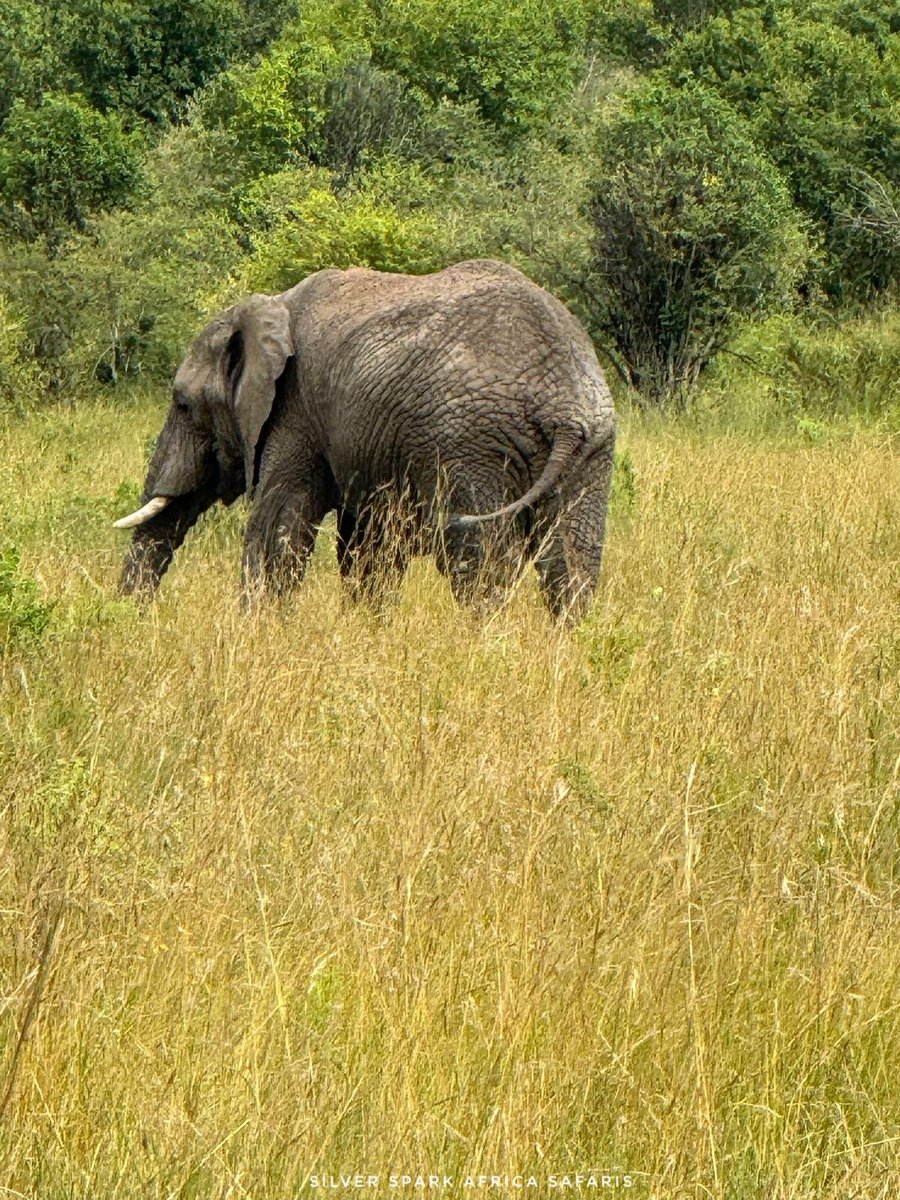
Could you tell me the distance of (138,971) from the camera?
3.18 m

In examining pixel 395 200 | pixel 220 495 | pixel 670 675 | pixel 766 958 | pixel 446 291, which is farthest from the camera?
pixel 395 200

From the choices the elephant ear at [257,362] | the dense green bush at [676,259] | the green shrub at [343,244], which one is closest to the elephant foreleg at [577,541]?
the elephant ear at [257,362]

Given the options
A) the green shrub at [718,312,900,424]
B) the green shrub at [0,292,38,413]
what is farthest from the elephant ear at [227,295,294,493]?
the green shrub at [718,312,900,424]

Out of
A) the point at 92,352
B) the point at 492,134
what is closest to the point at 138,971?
the point at 92,352

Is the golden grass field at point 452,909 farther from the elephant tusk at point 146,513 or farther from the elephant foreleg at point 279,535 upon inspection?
the elephant tusk at point 146,513

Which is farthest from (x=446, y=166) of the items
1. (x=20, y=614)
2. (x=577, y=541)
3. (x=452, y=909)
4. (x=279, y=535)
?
(x=452, y=909)

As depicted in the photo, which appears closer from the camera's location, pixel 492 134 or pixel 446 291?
pixel 446 291

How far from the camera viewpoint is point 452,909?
3.46 m

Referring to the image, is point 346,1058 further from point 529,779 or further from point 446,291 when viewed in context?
point 446,291

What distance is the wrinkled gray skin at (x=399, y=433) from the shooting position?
22.4 feet

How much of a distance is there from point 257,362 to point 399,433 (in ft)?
3.36

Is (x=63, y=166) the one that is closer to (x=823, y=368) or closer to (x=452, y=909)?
(x=823, y=368)

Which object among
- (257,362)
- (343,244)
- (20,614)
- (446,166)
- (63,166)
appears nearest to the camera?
(20,614)

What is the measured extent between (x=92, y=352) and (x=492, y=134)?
13520 mm
